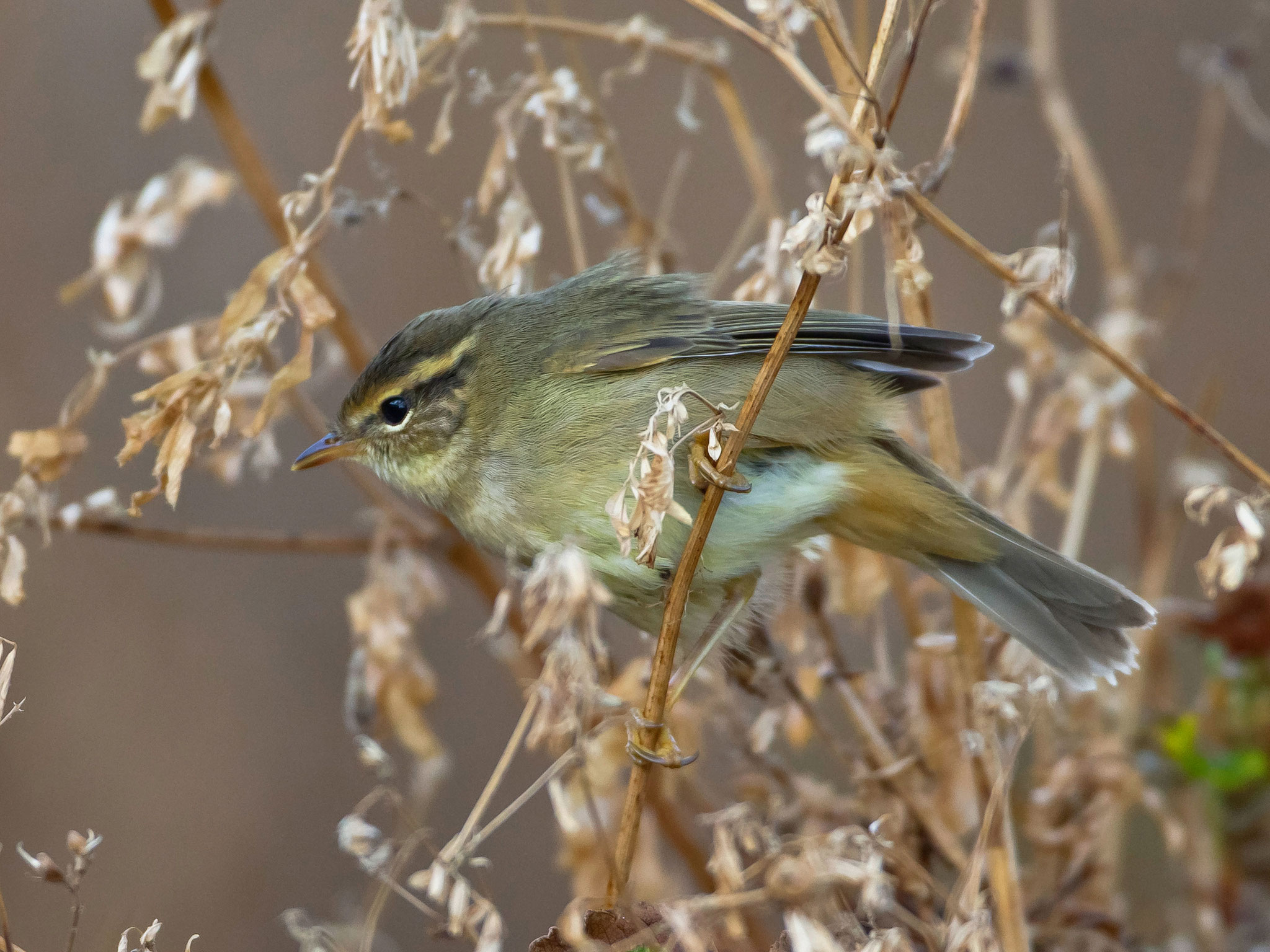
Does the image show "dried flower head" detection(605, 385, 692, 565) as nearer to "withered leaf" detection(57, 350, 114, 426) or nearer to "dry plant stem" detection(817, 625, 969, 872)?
"dry plant stem" detection(817, 625, 969, 872)

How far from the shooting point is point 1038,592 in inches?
116

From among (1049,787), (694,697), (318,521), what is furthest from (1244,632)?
(318,521)

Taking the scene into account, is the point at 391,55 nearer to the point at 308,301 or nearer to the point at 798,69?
the point at 308,301

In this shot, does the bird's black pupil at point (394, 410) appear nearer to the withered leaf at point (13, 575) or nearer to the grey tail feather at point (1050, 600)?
the withered leaf at point (13, 575)

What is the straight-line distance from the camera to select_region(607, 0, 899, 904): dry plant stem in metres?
1.81

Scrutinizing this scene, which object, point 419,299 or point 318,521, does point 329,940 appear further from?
point 419,299

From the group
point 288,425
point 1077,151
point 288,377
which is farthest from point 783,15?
point 288,425

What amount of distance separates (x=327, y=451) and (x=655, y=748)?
4.27 feet

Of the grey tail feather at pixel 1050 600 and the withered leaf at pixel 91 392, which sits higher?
the withered leaf at pixel 91 392

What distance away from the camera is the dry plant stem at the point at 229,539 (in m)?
2.85

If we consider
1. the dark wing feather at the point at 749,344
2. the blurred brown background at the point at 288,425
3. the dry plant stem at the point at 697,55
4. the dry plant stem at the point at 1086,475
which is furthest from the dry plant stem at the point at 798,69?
the blurred brown background at the point at 288,425

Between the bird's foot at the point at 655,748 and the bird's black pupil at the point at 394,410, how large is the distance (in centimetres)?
100

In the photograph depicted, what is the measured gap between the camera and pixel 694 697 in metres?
3.32

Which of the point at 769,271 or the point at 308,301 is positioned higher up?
the point at 308,301
